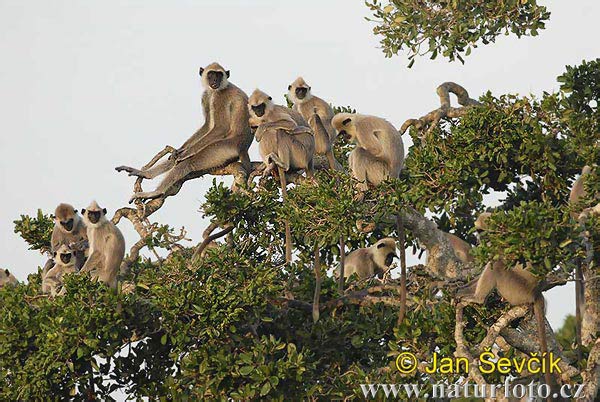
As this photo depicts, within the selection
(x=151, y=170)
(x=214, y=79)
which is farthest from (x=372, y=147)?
(x=151, y=170)

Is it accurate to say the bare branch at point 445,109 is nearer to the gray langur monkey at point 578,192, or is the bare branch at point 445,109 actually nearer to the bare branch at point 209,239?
the gray langur monkey at point 578,192

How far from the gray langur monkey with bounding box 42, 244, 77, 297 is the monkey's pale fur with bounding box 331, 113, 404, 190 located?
2.70 meters

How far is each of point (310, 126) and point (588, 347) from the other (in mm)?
3702

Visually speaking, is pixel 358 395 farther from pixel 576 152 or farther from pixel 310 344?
pixel 576 152

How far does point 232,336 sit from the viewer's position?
8.17 m

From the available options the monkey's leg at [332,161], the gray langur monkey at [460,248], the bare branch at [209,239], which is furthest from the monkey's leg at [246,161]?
the gray langur monkey at [460,248]

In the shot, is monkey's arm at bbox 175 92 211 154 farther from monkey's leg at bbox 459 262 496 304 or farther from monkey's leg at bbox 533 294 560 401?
monkey's leg at bbox 533 294 560 401

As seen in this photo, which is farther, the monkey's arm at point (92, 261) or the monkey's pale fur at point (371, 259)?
the monkey's pale fur at point (371, 259)

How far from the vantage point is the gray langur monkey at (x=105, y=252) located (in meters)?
9.56

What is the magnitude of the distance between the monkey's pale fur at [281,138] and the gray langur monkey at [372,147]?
1.56 ft

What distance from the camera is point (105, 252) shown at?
9602 millimetres

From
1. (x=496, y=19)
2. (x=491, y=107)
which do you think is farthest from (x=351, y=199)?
(x=496, y=19)

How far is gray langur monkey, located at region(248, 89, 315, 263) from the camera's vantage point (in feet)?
32.3

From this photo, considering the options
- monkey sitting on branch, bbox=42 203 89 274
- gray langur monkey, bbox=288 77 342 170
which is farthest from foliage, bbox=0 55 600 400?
gray langur monkey, bbox=288 77 342 170
